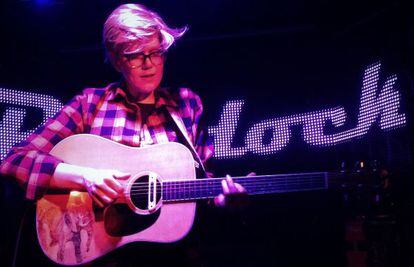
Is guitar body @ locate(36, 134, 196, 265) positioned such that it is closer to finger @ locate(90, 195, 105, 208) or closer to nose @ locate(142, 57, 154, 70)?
finger @ locate(90, 195, 105, 208)

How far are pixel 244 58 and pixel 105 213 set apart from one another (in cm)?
201

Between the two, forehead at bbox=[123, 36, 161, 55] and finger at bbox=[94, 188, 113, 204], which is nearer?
finger at bbox=[94, 188, 113, 204]

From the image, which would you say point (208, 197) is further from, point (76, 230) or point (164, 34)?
point (164, 34)

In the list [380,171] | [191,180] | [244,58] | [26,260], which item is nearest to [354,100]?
[380,171]

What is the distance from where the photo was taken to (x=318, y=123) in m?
2.88

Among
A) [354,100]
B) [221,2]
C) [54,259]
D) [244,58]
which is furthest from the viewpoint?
[244,58]

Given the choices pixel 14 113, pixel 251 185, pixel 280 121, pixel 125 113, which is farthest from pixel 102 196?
pixel 280 121

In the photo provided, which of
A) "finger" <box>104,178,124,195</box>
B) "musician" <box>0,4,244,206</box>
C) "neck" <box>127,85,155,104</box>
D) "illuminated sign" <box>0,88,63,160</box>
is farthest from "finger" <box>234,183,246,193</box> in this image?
"illuminated sign" <box>0,88,63,160</box>

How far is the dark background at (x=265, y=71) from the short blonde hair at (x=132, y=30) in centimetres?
85

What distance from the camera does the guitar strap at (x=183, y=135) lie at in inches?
81.5

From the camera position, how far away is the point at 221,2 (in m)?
2.95

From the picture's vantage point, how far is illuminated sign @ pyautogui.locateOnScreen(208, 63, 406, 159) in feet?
8.21

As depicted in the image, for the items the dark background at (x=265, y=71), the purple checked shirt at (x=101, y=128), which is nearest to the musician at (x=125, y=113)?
the purple checked shirt at (x=101, y=128)

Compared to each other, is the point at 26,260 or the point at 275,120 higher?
the point at 275,120
